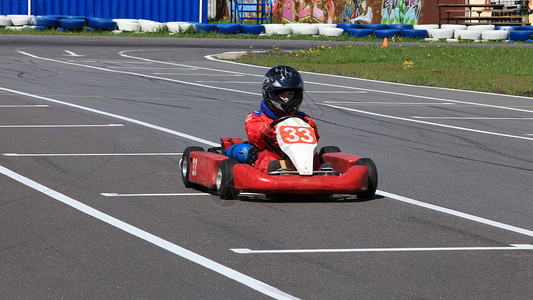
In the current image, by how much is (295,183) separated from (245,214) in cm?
60

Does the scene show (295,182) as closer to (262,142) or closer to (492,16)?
(262,142)

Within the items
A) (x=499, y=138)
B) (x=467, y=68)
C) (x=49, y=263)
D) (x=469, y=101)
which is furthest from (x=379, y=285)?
(x=467, y=68)

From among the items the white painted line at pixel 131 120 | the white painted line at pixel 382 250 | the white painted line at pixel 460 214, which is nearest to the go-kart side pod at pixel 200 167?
the white painted line at pixel 460 214

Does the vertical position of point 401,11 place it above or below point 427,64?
above

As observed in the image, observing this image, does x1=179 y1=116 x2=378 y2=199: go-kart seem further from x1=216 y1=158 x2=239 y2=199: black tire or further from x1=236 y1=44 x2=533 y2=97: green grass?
x1=236 y1=44 x2=533 y2=97: green grass

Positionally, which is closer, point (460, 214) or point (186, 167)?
point (460, 214)

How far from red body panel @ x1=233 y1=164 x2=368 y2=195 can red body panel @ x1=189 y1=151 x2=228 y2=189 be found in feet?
1.17

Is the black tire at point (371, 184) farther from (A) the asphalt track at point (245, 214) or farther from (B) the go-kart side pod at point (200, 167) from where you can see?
(B) the go-kart side pod at point (200, 167)

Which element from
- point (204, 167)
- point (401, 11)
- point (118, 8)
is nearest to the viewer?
point (204, 167)

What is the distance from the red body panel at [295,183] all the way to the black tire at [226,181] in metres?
0.05

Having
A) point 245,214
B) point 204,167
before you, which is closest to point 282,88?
point 204,167

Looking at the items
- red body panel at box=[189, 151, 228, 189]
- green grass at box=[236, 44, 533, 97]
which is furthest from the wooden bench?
red body panel at box=[189, 151, 228, 189]

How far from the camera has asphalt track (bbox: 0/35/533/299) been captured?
5.07m

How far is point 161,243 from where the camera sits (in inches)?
233
